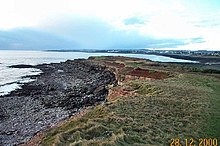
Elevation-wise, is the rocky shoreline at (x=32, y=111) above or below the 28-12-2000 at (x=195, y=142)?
below

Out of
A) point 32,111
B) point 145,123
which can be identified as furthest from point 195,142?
point 32,111

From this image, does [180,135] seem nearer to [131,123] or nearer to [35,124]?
[131,123]

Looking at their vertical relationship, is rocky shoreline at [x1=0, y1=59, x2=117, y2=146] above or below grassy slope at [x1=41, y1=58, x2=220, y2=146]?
below

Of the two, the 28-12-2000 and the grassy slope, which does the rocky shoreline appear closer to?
the grassy slope

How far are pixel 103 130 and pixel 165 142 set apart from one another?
298 centimetres

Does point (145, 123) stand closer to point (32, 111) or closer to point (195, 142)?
point (195, 142)

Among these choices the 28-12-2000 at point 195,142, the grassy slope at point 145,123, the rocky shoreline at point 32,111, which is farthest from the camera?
the rocky shoreline at point 32,111

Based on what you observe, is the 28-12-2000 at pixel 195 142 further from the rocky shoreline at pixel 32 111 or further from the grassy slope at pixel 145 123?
the rocky shoreline at pixel 32 111

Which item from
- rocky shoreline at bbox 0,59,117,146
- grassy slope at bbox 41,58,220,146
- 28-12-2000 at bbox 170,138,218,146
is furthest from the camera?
rocky shoreline at bbox 0,59,117,146

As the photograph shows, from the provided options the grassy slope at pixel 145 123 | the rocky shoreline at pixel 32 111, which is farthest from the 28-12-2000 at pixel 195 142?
the rocky shoreline at pixel 32 111

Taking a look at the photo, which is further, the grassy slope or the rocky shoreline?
the rocky shoreline

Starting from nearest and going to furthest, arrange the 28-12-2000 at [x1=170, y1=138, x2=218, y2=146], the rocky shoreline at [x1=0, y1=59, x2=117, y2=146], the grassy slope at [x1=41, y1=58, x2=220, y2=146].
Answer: the grassy slope at [x1=41, y1=58, x2=220, y2=146] < the 28-12-2000 at [x1=170, y1=138, x2=218, y2=146] < the rocky shoreline at [x1=0, y1=59, x2=117, y2=146]

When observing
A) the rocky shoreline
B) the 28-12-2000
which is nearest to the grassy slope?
the 28-12-2000

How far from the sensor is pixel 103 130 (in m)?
13.9
